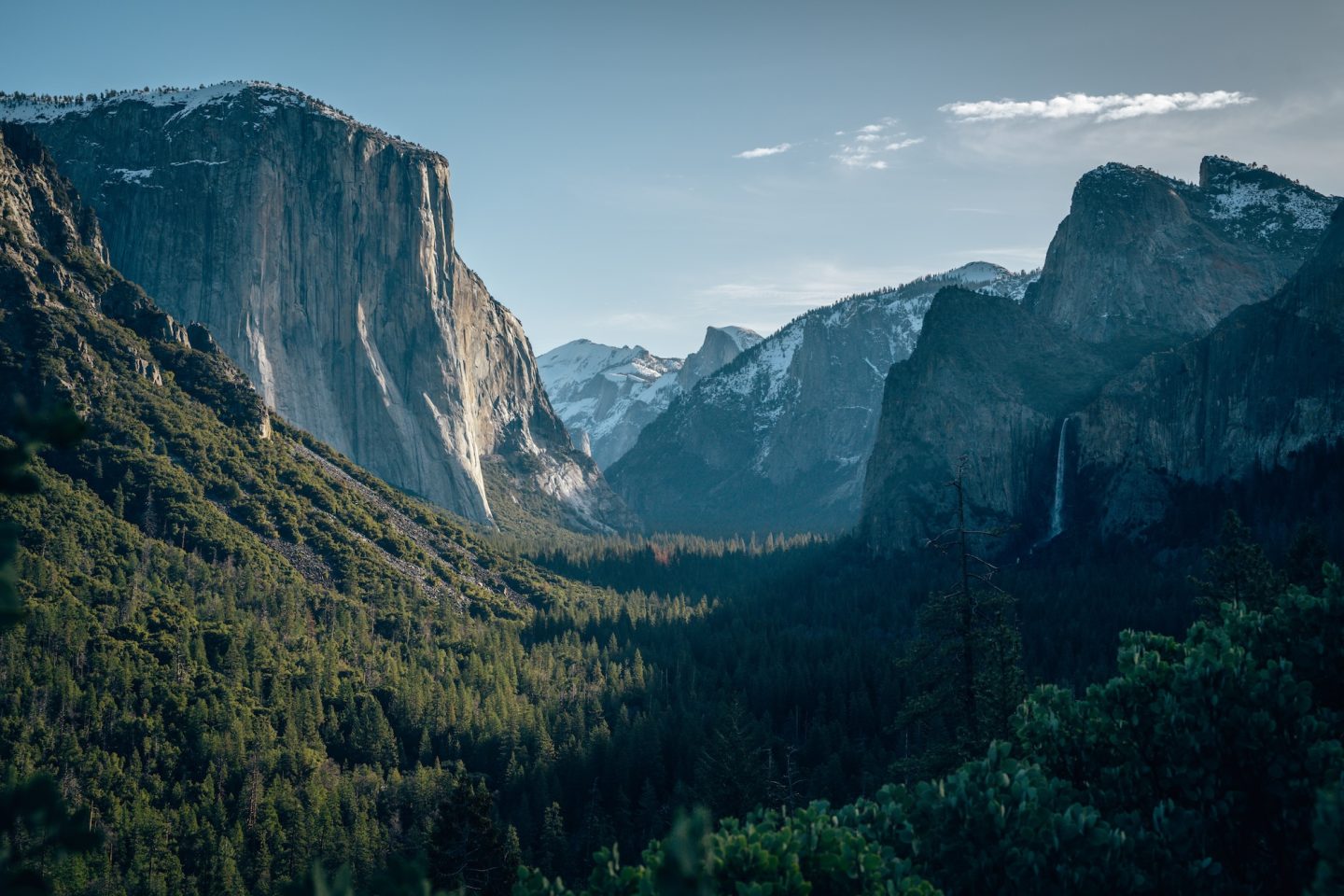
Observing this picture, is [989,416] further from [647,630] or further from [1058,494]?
[647,630]

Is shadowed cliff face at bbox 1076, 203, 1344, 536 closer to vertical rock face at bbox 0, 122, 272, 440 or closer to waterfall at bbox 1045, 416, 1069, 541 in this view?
waterfall at bbox 1045, 416, 1069, 541

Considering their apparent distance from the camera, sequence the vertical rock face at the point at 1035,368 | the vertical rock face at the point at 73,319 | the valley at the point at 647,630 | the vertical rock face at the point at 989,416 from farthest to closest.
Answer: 1. the vertical rock face at the point at 1035,368
2. the vertical rock face at the point at 989,416
3. the vertical rock face at the point at 73,319
4. the valley at the point at 647,630

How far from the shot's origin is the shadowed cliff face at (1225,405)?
12450cm

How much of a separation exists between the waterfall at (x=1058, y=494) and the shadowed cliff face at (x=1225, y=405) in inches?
185

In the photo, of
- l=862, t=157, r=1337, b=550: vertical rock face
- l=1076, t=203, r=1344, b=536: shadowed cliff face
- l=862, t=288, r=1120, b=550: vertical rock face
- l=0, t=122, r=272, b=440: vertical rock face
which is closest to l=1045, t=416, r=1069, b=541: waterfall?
l=862, t=157, r=1337, b=550: vertical rock face

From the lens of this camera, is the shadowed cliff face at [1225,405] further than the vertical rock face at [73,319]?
Yes

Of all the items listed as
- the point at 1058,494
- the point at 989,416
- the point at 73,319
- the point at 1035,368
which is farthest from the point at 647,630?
the point at 1035,368

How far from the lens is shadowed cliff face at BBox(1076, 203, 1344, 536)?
408 feet

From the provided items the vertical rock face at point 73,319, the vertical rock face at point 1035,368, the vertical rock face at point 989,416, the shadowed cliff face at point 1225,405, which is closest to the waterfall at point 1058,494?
the vertical rock face at point 1035,368

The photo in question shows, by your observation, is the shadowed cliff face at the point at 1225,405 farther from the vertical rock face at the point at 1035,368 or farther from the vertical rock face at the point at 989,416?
the vertical rock face at the point at 989,416

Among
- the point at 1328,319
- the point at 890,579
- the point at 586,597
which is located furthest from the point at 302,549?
the point at 1328,319

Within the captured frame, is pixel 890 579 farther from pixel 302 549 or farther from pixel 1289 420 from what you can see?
pixel 302 549

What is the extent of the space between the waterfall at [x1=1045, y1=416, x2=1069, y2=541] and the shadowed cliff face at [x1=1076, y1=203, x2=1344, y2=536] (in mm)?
4690

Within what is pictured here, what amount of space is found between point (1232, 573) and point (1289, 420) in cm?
8472
